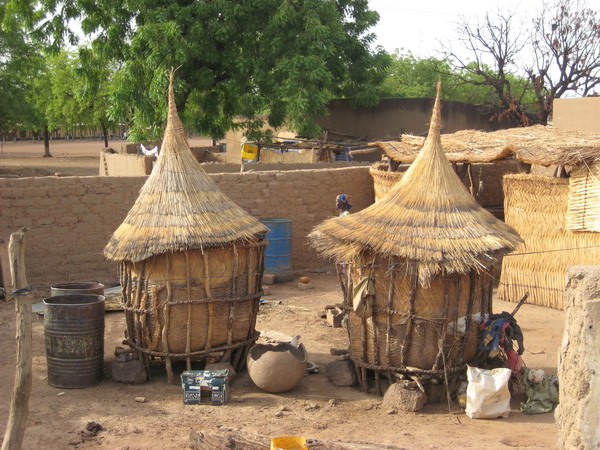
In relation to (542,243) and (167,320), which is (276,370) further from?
(542,243)

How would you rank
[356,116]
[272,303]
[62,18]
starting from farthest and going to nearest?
[356,116] → [62,18] → [272,303]

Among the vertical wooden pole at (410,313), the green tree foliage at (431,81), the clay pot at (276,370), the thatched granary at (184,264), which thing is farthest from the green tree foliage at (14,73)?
the vertical wooden pole at (410,313)

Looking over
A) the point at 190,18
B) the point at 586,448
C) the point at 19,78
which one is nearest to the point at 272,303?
the point at 586,448

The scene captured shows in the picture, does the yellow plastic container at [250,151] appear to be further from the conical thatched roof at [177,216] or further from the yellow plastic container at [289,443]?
the yellow plastic container at [289,443]

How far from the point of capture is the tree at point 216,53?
56.9ft

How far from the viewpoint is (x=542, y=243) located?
998 cm

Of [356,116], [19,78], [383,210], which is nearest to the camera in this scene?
[383,210]

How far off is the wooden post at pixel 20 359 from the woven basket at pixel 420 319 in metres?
2.86

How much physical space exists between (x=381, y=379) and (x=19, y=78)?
79.3ft

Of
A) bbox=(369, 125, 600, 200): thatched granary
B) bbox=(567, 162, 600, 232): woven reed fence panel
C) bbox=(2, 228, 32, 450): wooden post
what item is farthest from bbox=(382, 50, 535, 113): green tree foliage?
bbox=(2, 228, 32, 450): wooden post

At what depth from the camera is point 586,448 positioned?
3592 millimetres

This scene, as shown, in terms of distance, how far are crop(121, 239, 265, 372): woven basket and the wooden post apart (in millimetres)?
1907

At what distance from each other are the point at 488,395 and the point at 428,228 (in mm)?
1483

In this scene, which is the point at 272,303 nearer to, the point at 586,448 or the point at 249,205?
the point at 249,205
